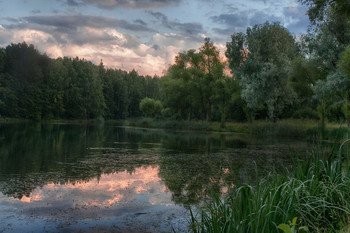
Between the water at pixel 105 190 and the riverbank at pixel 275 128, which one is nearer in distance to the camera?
the water at pixel 105 190

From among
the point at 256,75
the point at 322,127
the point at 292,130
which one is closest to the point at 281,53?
the point at 256,75

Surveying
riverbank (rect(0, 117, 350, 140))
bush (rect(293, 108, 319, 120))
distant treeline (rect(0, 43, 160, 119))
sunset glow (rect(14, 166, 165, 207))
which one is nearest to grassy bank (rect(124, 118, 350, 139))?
riverbank (rect(0, 117, 350, 140))

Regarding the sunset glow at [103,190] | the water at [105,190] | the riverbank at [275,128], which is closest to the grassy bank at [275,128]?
the riverbank at [275,128]

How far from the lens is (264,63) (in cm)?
3209

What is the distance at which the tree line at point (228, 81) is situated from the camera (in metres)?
24.5

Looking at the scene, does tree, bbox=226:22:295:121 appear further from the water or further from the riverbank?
the water

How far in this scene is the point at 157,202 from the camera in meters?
7.20

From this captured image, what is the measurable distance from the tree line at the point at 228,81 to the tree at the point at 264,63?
10 centimetres

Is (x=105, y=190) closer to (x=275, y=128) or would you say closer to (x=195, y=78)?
(x=275, y=128)

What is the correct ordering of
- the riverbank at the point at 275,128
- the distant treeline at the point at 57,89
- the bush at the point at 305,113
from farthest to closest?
the distant treeline at the point at 57,89 → the bush at the point at 305,113 → the riverbank at the point at 275,128

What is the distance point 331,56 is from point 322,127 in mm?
5720

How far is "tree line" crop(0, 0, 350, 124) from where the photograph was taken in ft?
80.2

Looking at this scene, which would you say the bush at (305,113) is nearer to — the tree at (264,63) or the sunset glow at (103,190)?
the tree at (264,63)

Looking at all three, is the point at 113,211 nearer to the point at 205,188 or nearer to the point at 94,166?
the point at 205,188
